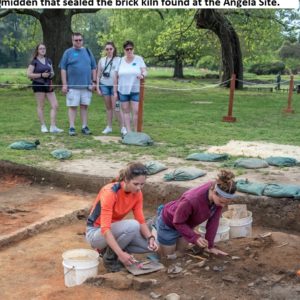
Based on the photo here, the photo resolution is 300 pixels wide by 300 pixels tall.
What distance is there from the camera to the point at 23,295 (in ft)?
Result: 12.6

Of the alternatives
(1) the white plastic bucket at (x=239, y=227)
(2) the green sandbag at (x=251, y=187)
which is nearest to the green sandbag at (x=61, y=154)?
(2) the green sandbag at (x=251, y=187)

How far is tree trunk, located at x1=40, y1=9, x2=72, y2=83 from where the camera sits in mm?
19656

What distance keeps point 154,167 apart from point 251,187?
1.42 m

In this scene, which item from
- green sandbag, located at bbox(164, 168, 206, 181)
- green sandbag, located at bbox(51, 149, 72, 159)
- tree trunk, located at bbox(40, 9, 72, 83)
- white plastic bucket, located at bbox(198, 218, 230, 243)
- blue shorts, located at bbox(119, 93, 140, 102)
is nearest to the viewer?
white plastic bucket, located at bbox(198, 218, 230, 243)

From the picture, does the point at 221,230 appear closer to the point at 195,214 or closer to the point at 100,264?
the point at 195,214

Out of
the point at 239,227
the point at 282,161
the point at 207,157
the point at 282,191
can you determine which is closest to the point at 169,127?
the point at 207,157

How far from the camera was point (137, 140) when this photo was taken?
8.77 m

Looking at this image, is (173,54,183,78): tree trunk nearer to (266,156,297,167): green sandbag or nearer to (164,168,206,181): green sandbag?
(266,156,297,167): green sandbag

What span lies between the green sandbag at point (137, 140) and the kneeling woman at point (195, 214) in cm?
424

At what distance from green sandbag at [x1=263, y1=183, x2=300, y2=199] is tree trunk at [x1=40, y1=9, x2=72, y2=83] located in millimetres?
14934

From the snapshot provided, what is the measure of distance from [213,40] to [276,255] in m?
26.2

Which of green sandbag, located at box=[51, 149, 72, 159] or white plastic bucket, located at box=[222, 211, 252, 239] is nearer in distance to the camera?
white plastic bucket, located at box=[222, 211, 252, 239]

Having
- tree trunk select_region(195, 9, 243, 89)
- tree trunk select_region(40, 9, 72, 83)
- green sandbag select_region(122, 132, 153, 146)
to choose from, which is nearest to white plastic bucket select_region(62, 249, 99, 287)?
green sandbag select_region(122, 132, 153, 146)

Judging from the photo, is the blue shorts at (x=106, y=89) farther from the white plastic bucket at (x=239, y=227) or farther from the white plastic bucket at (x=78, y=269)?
the white plastic bucket at (x=78, y=269)
